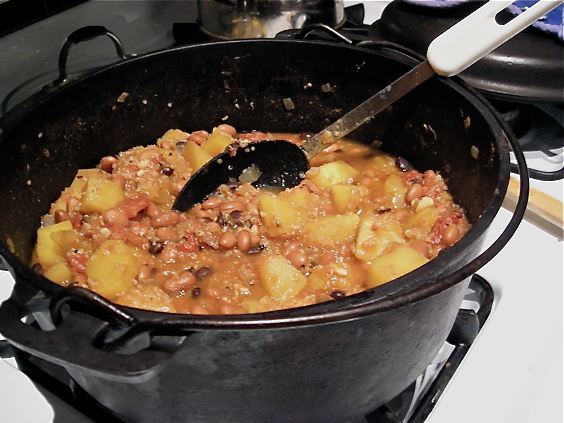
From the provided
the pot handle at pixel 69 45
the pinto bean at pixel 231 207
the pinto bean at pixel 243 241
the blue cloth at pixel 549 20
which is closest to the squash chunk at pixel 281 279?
the pinto bean at pixel 243 241

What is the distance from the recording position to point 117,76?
1.78m

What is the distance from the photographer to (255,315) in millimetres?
924

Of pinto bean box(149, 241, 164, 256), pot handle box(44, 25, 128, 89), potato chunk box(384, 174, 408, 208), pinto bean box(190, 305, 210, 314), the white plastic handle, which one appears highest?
pot handle box(44, 25, 128, 89)

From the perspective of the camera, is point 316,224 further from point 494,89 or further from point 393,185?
point 494,89

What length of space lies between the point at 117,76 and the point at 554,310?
1.38m

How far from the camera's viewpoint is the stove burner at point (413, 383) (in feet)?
4.49

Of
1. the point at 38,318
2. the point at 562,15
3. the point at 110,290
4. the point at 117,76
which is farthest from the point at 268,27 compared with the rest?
the point at 38,318

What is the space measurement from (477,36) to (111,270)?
3.30ft

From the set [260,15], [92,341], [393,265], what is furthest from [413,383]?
[260,15]

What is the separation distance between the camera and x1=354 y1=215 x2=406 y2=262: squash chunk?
4.90 ft

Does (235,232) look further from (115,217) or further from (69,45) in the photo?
(69,45)

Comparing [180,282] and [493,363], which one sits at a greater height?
[180,282]

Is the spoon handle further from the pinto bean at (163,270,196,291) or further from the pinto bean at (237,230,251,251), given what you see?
the pinto bean at (163,270,196,291)

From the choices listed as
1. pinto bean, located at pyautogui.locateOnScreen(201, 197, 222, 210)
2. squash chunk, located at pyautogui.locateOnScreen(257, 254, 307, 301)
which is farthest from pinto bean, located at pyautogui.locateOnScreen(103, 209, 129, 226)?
squash chunk, located at pyautogui.locateOnScreen(257, 254, 307, 301)
